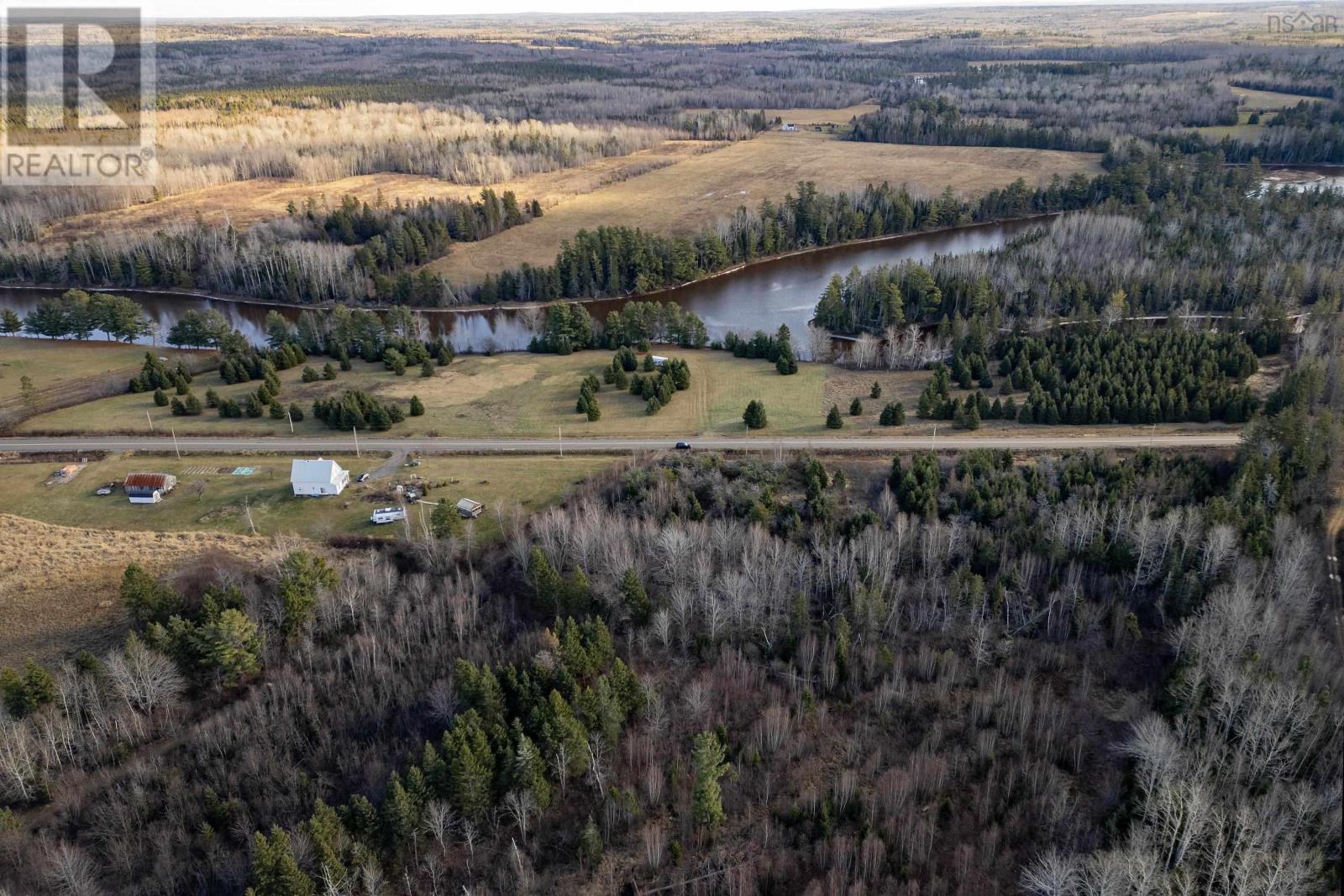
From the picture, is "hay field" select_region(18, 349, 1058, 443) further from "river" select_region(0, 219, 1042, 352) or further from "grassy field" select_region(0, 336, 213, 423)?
"river" select_region(0, 219, 1042, 352)

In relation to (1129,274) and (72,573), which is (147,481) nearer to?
(72,573)

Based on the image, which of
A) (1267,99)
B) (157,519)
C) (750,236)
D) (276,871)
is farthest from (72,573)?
(1267,99)

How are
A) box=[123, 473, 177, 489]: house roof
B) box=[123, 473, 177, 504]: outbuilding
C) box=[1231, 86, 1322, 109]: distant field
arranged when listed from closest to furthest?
1. box=[123, 473, 177, 504]: outbuilding
2. box=[123, 473, 177, 489]: house roof
3. box=[1231, 86, 1322, 109]: distant field

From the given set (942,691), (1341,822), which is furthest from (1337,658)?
(942,691)

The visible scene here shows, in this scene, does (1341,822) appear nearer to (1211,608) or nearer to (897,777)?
(1211,608)

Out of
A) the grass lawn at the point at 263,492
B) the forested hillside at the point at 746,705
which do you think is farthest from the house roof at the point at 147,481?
the forested hillside at the point at 746,705

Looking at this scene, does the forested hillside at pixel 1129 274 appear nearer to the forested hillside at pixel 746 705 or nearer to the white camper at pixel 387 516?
the forested hillside at pixel 746 705

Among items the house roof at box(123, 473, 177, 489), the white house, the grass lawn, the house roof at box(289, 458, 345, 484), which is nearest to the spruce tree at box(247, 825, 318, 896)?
the grass lawn
